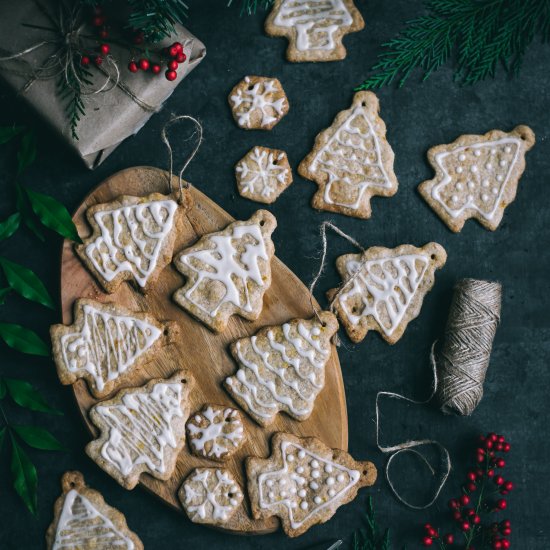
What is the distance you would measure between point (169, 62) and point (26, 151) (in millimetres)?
607

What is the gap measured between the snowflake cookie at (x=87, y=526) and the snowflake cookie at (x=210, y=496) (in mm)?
237

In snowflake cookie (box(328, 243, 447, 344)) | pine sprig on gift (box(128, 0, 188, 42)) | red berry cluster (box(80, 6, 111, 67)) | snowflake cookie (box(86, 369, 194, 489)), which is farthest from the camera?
snowflake cookie (box(328, 243, 447, 344))

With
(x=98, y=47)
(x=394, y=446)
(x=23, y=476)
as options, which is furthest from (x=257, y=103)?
(x=23, y=476)

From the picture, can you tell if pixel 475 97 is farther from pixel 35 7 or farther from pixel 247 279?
pixel 35 7

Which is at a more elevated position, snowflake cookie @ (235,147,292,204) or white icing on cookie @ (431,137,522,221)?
snowflake cookie @ (235,147,292,204)

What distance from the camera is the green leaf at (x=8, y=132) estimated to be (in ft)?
7.28

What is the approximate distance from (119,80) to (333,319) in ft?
3.50

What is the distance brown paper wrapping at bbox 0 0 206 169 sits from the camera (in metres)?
2.05

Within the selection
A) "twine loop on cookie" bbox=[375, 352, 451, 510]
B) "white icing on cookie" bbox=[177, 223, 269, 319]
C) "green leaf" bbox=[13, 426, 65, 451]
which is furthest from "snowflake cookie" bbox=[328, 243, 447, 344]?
"green leaf" bbox=[13, 426, 65, 451]

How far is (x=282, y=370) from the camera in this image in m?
→ 2.23

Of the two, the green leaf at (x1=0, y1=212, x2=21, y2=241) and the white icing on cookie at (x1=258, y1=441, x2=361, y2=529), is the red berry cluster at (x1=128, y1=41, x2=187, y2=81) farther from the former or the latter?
the white icing on cookie at (x1=258, y1=441, x2=361, y2=529)

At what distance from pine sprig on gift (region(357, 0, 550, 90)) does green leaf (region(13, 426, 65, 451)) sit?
1650 millimetres

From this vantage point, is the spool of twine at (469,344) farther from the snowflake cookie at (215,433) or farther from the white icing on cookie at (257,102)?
the white icing on cookie at (257,102)

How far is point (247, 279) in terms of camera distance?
223 centimetres
